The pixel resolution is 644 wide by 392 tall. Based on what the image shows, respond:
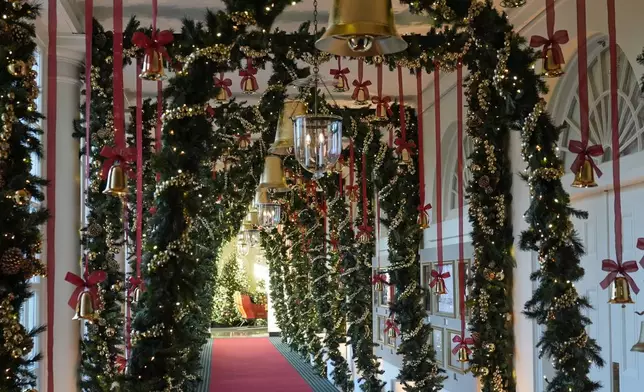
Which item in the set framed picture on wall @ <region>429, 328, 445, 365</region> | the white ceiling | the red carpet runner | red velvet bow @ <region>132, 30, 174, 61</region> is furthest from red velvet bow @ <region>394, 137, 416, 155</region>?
the red carpet runner

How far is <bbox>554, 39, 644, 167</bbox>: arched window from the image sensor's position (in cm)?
565

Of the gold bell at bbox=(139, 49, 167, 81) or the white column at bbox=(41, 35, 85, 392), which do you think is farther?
the white column at bbox=(41, 35, 85, 392)

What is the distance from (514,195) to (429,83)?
10.9ft

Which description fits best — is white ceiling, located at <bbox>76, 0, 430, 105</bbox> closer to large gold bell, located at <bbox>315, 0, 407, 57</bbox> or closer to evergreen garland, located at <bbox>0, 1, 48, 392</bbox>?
evergreen garland, located at <bbox>0, 1, 48, 392</bbox>

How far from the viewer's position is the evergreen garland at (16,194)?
3.35 meters

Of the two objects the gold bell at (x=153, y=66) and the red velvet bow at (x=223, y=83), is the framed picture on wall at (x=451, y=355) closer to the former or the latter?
the red velvet bow at (x=223, y=83)

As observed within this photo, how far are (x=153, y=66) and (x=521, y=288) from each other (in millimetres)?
4417

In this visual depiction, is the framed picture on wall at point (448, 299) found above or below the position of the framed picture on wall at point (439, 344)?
above

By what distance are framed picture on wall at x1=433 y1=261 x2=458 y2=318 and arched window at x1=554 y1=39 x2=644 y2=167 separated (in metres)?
3.07

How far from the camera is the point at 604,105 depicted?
6.12 meters

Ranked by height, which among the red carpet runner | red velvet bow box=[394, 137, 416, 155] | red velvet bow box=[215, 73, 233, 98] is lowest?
the red carpet runner

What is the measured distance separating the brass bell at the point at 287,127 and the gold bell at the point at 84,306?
2064mm

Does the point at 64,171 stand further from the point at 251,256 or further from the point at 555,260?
the point at 251,256

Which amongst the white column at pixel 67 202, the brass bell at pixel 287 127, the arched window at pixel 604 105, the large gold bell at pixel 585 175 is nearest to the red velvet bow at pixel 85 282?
the brass bell at pixel 287 127
